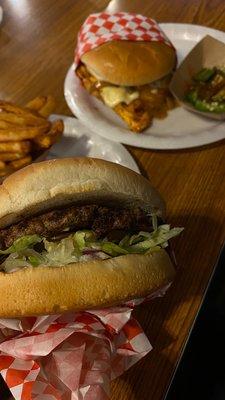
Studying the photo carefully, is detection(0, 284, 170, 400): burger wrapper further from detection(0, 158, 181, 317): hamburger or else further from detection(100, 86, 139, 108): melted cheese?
detection(100, 86, 139, 108): melted cheese

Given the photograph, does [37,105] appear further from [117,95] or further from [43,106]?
[117,95]

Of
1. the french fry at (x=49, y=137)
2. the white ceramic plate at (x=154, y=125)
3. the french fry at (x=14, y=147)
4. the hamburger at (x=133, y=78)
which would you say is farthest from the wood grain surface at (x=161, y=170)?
the french fry at (x=14, y=147)

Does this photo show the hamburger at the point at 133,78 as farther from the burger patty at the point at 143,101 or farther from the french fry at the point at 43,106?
the french fry at the point at 43,106

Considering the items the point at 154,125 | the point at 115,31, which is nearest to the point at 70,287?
the point at 154,125

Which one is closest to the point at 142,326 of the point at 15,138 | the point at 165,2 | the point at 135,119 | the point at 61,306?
the point at 61,306

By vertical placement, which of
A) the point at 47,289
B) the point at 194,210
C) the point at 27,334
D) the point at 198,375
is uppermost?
the point at 47,289

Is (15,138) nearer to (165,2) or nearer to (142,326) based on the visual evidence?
(142,326)
